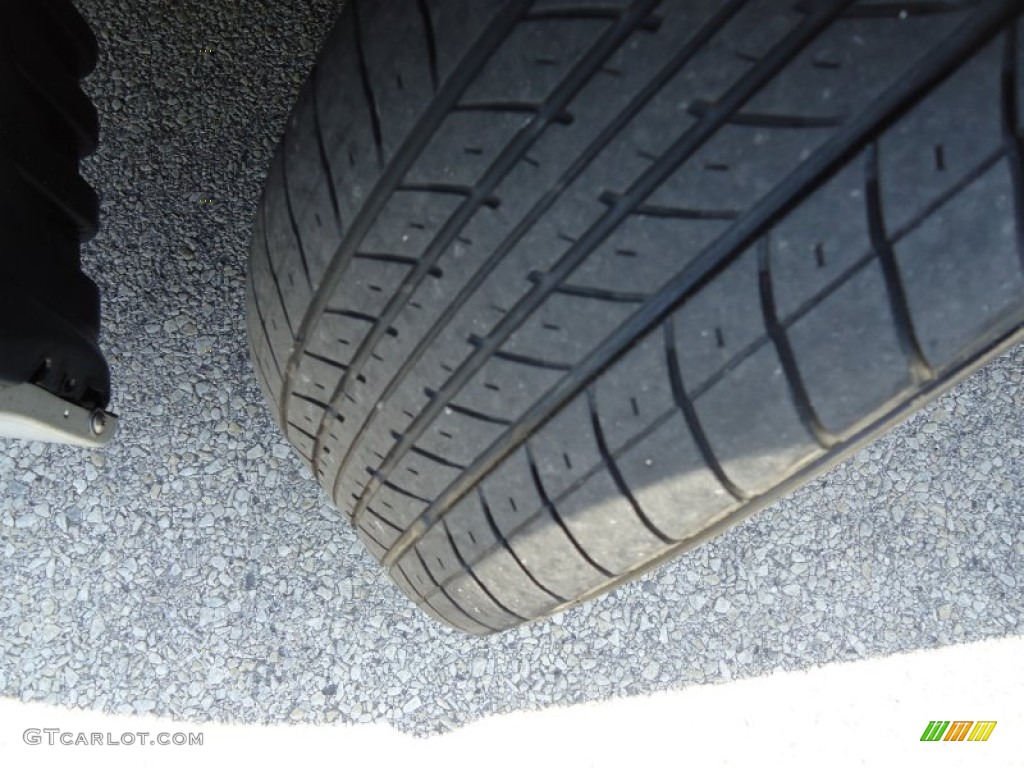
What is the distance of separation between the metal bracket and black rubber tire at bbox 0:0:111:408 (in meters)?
0.01

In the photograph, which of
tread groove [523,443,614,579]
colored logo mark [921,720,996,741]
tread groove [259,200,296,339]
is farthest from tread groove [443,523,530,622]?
colored logo mark [921,720,996,741]

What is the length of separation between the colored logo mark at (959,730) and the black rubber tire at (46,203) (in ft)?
3.96

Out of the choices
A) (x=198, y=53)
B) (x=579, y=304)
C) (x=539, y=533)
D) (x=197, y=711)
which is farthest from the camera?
(x=198, y=53)

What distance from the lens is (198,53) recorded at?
1412mm

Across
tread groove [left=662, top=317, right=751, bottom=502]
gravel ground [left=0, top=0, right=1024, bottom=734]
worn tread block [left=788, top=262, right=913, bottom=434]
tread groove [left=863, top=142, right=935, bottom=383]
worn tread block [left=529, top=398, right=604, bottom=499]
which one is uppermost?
tread groove [left=863, top=142, right=935, bottom=383]


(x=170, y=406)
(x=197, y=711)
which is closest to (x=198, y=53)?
(x=170, y=406)

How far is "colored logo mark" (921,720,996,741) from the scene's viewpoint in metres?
1.35

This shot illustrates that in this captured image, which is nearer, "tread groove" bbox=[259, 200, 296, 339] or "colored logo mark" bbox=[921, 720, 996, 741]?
"tread groove" bbox=[259, 200, 296, 339]

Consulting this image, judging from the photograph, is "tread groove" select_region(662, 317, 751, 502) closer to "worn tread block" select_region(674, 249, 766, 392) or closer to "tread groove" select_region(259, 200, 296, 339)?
"worn tread block" select_region(674, 249, 766, 392)

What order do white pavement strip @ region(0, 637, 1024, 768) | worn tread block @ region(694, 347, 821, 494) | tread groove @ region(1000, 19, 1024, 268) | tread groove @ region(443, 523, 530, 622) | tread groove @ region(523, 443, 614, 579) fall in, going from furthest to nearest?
white pavement strip @ region(0, 637, 1024, 768), tread groove @ region(443, 523, 530, 622), tread groove @ region(523, 443, 614, 579), worn tread block @ region(694, 347, 821, 494), tread groove @ region(1000, 19, 1024, 268)

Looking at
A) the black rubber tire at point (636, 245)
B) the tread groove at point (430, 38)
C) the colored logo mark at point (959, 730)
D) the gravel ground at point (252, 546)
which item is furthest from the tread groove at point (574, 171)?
the colored logo mark at point (959, 730)

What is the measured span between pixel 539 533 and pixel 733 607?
2.19 feet

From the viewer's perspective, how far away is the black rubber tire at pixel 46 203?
792 millimetres

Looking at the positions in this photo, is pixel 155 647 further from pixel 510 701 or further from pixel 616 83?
pixel 616 83
